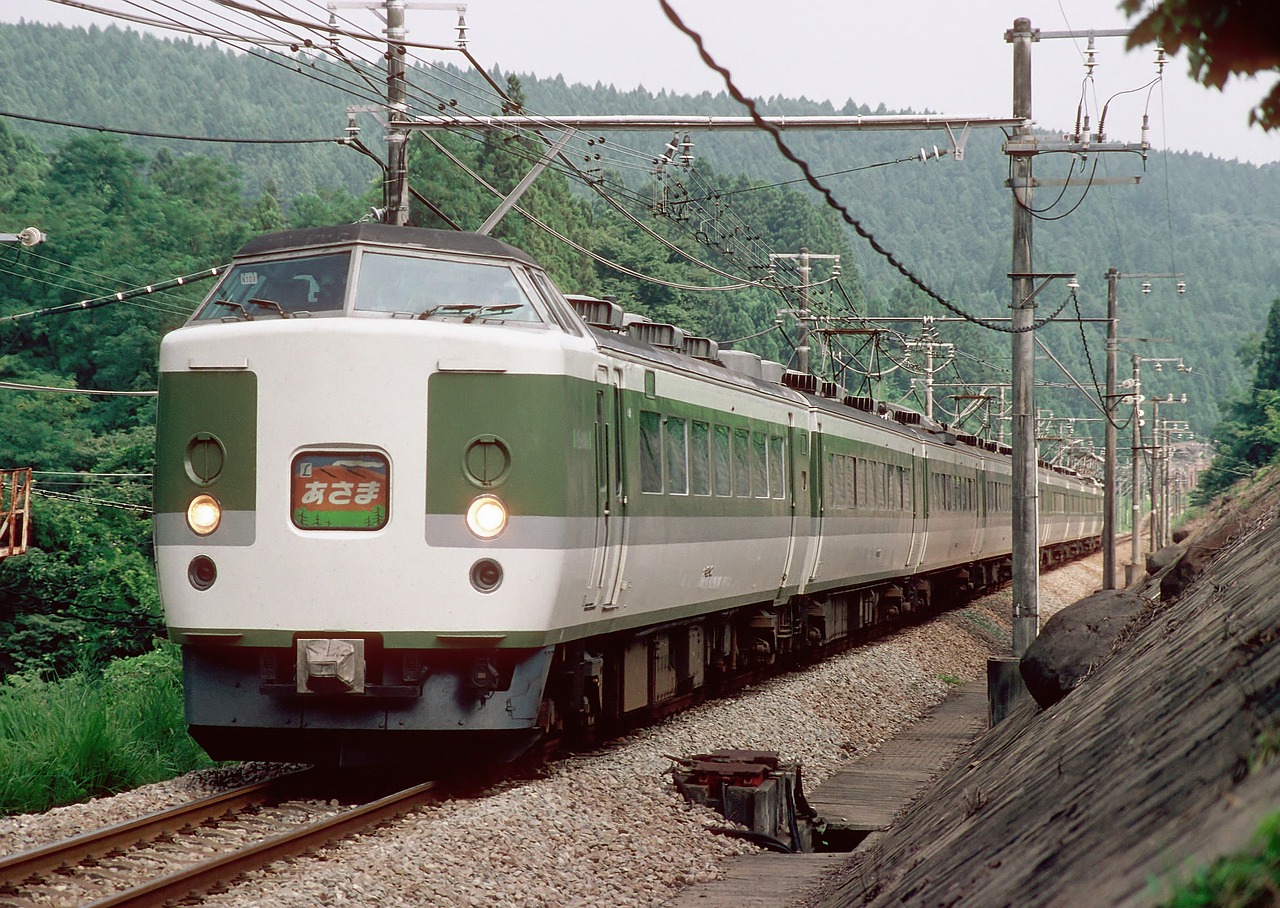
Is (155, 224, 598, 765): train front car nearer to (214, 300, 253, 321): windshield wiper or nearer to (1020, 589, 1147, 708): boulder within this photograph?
(214, 300, 253, 321): windshield wiper

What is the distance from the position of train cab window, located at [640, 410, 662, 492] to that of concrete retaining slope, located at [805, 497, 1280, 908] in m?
3.46

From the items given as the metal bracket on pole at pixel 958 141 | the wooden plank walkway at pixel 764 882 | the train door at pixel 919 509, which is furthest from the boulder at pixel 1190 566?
the train door at pixel 919 509

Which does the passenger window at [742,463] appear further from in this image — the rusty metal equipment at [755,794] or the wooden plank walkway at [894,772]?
the rusty metal equipment at [755,794]

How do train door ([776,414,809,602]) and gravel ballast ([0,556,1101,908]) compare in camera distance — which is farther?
train door ([776,414,809,602])

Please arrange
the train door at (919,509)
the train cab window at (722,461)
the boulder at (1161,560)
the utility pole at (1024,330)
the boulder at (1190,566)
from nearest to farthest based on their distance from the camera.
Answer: the boulder at (1190,566) → the train cab window at (722,461) → the utility pole at (1024,330) → the boulder at (1161,560) → the train door at (919,509)

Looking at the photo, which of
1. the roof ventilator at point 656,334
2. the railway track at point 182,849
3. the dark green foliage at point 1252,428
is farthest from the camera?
the dark green foliage at point 1252,428

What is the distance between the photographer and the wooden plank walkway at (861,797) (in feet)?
27.5

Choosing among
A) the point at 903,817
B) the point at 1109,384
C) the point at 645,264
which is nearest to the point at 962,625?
the point at 1109,384

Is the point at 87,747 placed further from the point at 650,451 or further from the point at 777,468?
the point at 777,468

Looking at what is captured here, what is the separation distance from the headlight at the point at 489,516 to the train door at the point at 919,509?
1631 centimetres

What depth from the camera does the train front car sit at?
902cm

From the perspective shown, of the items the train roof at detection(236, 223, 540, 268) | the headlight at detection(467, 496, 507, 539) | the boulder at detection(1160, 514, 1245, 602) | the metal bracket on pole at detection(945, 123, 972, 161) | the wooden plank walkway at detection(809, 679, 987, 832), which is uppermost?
the metal bracket on pole at detection(945, 123, 972, 161)

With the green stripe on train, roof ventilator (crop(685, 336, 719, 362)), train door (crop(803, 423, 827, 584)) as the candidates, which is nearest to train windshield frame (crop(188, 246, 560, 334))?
the green stripe on train

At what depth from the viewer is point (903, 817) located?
1013 centimetres
